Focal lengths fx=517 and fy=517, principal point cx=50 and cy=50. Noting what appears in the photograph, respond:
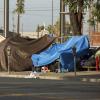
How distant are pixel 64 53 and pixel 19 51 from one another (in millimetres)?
4504

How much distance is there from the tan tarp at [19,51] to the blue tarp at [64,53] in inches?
54.5

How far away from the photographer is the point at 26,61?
40062 millimetres

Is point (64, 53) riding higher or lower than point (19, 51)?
lower

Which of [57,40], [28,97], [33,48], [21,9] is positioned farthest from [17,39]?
[28,97]

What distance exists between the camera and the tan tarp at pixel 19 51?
1565 inches

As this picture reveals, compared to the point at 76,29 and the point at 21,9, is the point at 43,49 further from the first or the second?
the point at 21,9

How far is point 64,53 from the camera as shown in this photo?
122 ft

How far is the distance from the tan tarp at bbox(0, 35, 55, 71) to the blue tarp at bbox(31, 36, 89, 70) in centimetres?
138

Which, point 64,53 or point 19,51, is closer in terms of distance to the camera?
point 64,53

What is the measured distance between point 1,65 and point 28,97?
23283 millimetres

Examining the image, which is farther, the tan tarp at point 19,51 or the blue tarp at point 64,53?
the tan tarp at point 19,51

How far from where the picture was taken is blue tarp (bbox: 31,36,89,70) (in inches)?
1459

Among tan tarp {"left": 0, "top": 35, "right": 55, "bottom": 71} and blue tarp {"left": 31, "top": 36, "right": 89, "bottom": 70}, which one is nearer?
blue tarp {"left": 31, "top": 36, "right": 89, "bottom": 70}

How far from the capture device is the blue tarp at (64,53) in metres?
37.1
